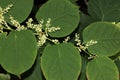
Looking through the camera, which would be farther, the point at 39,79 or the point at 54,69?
the point at 39,79

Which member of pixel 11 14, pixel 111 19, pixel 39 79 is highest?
pixel 11 14

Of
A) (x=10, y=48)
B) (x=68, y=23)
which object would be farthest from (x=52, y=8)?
(x=10, y=48)

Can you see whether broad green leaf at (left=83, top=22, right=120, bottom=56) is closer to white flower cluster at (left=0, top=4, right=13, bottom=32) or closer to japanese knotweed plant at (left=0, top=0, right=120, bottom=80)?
japanese knotweed plant at (left=0, top=0, right=120, bottom=80)

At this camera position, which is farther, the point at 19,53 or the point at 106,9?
the point at 106,9

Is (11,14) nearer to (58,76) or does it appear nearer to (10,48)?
(10,48)

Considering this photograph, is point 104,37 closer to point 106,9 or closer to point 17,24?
point 106,9

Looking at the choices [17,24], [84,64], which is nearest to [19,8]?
[17,24]
